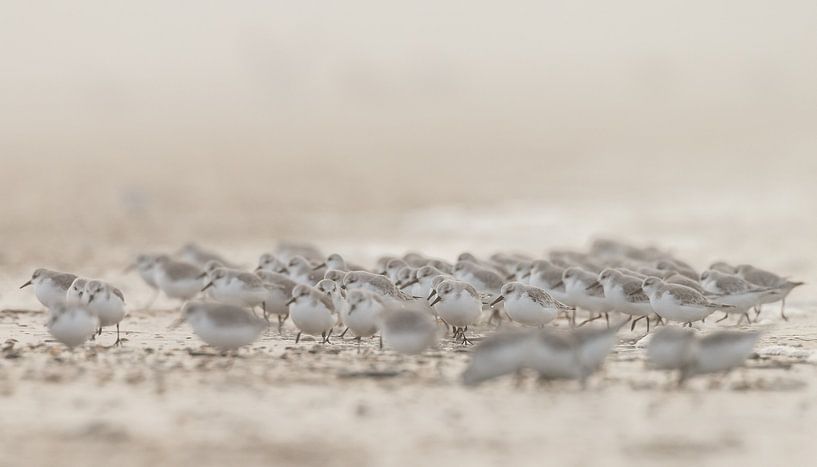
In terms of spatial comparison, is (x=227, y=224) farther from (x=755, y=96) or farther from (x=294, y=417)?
(x=755, y=96)

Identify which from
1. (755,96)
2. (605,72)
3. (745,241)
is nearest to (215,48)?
(605,72)

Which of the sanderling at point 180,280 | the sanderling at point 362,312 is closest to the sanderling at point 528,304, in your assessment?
the sanderling at point 362,312

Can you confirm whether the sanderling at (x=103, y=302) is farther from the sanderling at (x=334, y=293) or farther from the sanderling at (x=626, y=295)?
the sanderling at (x=626, y=295)

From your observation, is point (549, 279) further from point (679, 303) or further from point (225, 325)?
point (225, 325)

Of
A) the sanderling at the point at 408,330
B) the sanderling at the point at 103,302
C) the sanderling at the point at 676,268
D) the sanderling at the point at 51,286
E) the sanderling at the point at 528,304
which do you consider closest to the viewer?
the sanderling at the point at 408,330

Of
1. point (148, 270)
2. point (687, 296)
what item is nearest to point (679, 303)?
point (687, 296)

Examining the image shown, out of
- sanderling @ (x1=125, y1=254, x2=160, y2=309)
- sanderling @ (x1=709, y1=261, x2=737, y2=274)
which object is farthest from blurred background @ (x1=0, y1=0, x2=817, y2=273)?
sanderling @ (x1=709, y1=261, x2=737, y2=274)
